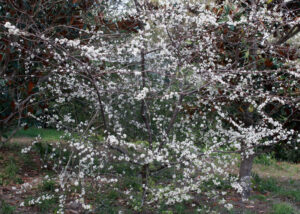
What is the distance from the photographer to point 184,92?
12.6 ft

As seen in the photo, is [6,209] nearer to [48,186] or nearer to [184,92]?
[48,186]

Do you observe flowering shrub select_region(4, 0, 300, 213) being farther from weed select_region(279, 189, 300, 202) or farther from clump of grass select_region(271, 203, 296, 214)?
weed select_region(279, 189, 300, 202)

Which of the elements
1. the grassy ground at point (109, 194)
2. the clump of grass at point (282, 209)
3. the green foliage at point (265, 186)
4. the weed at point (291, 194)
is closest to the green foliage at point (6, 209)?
the grassy ground at point (109, 194)

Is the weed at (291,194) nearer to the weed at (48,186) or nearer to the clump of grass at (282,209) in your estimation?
the clump of grass at (282,209)

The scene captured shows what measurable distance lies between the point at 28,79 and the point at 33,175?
1.86 m

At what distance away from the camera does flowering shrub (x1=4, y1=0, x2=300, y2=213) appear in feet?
12.1

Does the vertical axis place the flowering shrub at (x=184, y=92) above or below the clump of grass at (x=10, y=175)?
above

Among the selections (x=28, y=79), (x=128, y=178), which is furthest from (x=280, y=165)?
(x=28, y=79)

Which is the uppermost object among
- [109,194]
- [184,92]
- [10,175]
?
[184,92]

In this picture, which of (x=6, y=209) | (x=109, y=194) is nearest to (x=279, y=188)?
(x=109, y=194)

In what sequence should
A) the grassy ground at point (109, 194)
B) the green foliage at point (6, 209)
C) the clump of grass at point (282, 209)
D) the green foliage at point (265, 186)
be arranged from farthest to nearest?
the green foliage at point (265, 186)
the clump of grass at point (282, 209)
the grassy ground at point (109, 194)
the green foliage at point (6, 209)

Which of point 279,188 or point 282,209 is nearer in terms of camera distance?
point 282,209

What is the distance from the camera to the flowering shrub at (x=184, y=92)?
145 inches

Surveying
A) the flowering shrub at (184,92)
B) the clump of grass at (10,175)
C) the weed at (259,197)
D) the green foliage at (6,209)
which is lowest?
the clump of grass at (10,175)
